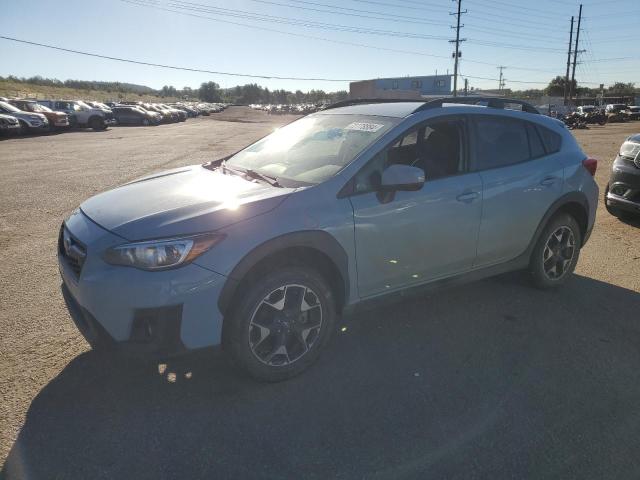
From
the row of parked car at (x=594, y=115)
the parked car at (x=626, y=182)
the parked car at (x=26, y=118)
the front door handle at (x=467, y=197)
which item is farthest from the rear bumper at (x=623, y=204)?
the row of parked car at (x=594, y=115)

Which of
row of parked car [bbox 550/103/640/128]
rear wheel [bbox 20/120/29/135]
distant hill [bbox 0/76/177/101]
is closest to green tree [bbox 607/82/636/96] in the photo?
row of parked car [bbox 550/103/640/128]

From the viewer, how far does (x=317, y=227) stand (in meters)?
2.95

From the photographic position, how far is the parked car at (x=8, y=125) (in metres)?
21.6

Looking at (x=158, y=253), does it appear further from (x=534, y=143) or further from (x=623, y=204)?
(x=623, y=204)

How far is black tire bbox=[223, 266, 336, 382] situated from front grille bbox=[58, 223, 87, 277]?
90 centimetres

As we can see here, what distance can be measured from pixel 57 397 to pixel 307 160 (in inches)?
86.8

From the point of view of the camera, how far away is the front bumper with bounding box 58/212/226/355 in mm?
2543

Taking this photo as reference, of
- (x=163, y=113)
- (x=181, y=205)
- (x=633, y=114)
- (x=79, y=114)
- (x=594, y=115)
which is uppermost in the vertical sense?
(x=633, y=114)

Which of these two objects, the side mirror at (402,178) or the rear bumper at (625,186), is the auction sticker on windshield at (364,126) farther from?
the rear bumper at (625,186)

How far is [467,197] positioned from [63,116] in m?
29.1

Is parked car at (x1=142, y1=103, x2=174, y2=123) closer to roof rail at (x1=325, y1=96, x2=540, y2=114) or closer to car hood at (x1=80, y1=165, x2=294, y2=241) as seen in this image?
roof rail at (x1=325, y1=96, x2=540, y2=114)

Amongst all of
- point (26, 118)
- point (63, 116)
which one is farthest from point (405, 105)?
point (63, 116)

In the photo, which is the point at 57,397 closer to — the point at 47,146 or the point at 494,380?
the point at 494,380

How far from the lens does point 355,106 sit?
430 cm
